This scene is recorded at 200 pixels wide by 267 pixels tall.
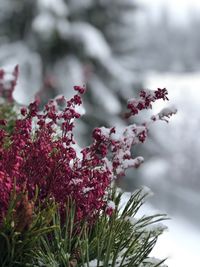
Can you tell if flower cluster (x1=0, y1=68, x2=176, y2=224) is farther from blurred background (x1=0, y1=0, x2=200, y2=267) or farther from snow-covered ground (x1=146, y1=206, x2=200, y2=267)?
blurred background (x1=0, y1=0, x2=200, y2=267)

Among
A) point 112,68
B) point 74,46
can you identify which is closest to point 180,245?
point 112,68

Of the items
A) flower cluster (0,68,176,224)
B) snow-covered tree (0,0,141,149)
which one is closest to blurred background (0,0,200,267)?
snow-covered tree (0,0,141,149)

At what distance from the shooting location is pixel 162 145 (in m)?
9.99

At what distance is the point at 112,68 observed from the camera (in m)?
9.61

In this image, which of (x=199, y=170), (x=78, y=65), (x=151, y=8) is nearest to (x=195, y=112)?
(x=199, y=170)

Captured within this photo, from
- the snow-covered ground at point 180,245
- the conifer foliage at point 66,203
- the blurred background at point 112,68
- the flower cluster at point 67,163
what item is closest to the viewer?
the conifer foliage at point 66,203

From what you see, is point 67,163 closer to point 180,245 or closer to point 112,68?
point 180,245

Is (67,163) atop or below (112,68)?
below

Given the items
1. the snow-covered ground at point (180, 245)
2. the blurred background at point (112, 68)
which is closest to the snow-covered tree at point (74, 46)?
the blurred background at point (112, 68)

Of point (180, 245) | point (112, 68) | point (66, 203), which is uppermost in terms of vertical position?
point (112, 68)

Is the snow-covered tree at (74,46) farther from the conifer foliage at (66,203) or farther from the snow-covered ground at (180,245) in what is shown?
the conifer foliage at (66,203)

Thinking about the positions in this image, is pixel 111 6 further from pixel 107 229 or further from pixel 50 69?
pixel 107 229

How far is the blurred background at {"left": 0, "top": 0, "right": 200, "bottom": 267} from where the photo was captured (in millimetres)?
9078

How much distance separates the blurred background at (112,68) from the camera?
29.8 ft
